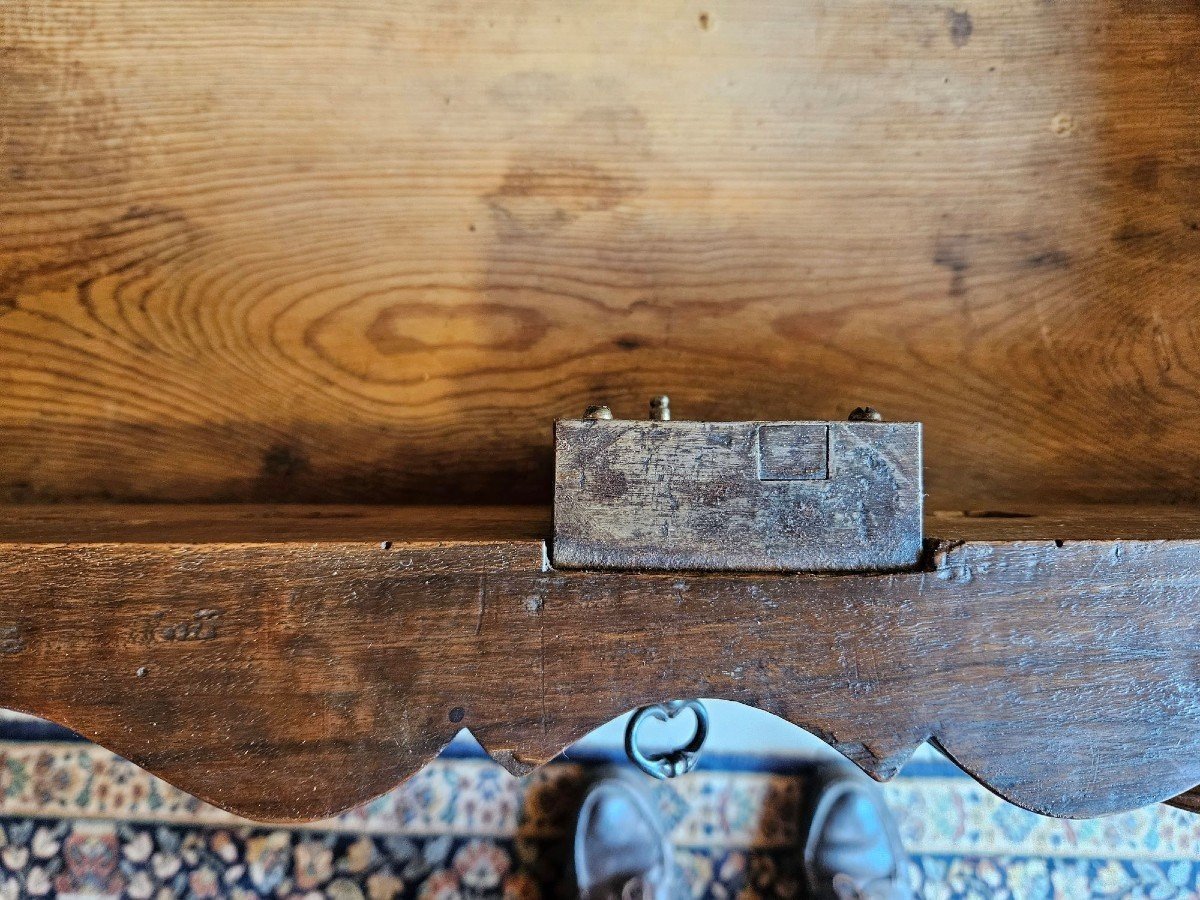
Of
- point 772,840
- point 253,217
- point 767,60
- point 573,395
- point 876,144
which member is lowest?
point 772,840

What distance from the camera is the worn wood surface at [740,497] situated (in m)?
0.56

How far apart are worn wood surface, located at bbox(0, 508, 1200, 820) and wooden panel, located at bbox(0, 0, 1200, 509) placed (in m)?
0.30

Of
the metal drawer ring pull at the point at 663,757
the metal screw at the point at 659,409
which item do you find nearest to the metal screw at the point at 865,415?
the metal screw at the point at 659,409

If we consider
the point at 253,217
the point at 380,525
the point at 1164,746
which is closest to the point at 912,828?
the point at 1164,746

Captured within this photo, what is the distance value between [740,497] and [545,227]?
48 cm

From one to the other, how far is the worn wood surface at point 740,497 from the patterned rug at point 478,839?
Answer: 2.27 feet

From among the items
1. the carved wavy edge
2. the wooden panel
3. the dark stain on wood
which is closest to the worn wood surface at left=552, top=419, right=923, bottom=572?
the carved wavy edge

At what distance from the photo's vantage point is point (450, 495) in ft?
2.82

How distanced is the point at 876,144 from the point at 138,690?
98cm

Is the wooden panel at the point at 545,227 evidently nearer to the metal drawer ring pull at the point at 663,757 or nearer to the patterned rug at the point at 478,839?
the metal drawer ring pull at the point at 663,757

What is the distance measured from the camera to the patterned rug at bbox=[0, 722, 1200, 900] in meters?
1.08

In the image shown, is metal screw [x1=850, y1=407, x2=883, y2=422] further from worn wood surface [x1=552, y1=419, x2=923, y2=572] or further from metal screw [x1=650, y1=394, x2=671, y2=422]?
metal screw [x1=650, y1=394, x2=671, y2=422]

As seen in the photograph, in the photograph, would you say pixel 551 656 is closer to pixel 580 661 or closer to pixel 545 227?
pixel 580 661

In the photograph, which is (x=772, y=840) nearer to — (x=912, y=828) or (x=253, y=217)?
(x=912, y=828)
